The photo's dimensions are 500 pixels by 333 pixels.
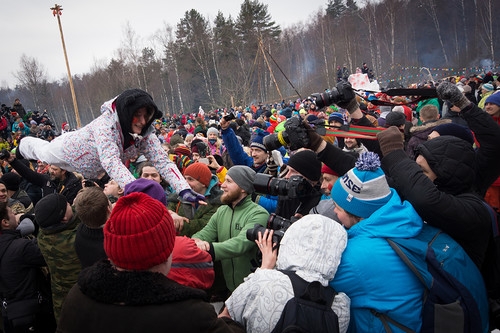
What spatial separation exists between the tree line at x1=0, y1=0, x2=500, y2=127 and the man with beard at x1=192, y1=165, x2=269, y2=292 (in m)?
27.7

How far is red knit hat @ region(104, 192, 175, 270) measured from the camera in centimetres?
140

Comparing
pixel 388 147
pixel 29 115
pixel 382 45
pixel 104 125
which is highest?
pixel 382 45

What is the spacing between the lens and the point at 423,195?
1979mm

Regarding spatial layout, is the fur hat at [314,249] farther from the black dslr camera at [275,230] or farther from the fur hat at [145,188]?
the fur hat at [145,188]

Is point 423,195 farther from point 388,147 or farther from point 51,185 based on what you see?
point 51,185

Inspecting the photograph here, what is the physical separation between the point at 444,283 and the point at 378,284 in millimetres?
393

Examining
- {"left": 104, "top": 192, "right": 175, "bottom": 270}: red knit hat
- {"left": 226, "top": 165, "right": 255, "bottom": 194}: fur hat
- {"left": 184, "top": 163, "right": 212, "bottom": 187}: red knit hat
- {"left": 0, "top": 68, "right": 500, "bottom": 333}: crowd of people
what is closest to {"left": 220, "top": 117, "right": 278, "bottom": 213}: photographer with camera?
{"left": 0, "top": 68, "right": 500, "bottom": 333}: crowd of people

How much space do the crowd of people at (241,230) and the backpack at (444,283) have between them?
0.05 m

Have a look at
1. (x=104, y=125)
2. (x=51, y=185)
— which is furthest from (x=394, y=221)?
(x=51, y=185)

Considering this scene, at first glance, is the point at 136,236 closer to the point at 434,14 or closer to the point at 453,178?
the point at 453,178

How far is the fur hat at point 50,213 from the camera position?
299 cm

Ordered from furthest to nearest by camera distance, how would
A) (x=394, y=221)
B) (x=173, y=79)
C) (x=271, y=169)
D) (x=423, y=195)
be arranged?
(x=173, y=79)
(x=271, y=169)
(x=423, y=195)
(x=394, y=221)

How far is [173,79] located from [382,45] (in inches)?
1066

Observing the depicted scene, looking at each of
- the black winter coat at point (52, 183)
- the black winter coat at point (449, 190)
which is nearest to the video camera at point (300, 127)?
the black winter coat at point (449, 190)
